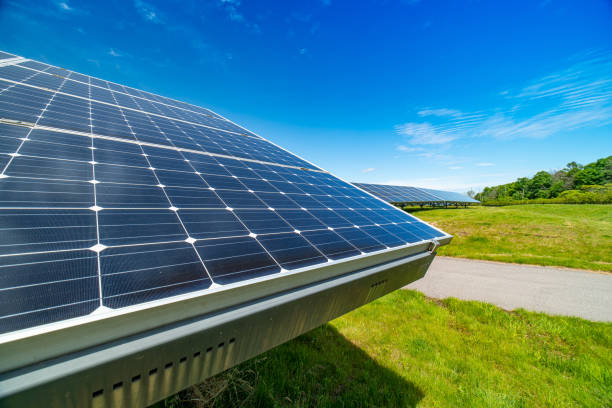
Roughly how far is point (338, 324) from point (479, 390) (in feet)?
13.0

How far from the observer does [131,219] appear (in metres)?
2.44

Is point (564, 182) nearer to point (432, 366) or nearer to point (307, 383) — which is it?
point (432, 366)

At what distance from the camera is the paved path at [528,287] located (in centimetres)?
889

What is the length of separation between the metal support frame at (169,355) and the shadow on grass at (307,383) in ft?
9.65

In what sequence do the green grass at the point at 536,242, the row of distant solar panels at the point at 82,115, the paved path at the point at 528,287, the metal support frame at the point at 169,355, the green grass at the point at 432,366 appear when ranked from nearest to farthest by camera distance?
the metal support frame at the point at 169,355 < the row of distant solar panels at the point at 82,115 < the green grass at the point at 432,366 < the paved path at the point at 528,287 < the green grass at the point at 536,242

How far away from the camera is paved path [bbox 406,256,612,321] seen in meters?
8.89

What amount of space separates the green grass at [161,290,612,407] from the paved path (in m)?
1.43

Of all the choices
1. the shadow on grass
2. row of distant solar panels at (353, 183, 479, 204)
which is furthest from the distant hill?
the shadow on grass

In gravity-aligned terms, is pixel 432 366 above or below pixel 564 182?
below

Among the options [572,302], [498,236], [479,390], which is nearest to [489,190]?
[498,236]

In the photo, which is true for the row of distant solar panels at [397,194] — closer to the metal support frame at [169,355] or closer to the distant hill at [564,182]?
the metal support frame at [169,355]

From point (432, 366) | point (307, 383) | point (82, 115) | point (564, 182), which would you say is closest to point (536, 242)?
point (432, 366)

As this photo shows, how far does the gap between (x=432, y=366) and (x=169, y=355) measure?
259 inches

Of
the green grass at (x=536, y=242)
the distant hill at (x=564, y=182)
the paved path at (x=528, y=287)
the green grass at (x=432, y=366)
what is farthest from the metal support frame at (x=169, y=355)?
the distant hill at (x=564, y=182)
